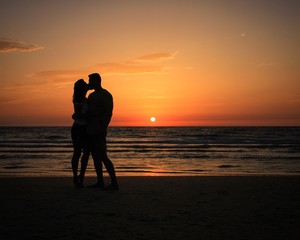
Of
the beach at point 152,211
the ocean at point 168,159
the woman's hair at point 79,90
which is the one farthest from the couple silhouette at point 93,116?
the ocean at point 168,159

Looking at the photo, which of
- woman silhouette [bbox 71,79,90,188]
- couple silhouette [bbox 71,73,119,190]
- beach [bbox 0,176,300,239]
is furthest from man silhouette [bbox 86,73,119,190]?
beach [bbox 0,176,300,239]

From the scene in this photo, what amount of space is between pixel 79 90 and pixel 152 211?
2.79 m

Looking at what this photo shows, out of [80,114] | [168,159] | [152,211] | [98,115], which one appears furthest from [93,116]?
[168,159]

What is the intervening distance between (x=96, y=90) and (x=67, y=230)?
305cm

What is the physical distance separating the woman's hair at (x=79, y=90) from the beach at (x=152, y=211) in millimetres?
1765

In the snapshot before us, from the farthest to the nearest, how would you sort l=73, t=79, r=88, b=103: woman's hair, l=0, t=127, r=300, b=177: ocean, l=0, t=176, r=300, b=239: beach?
l=0, t=127, r=300, b=177: ocean, l=73, t=79, r=88, b=103: woman's hair, l=0, t=176, r=300, b=239: beach

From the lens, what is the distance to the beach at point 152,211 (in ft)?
12.3

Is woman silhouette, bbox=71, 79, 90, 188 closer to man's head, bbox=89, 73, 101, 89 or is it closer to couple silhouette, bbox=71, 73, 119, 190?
couple silhouette, bbox=71, 73, 119, 190

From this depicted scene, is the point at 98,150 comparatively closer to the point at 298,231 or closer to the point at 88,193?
the point at 88,193

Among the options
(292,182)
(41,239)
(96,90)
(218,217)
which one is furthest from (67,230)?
(292,182)

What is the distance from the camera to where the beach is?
376cm

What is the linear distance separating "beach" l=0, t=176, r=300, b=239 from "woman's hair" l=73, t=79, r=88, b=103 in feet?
5.79

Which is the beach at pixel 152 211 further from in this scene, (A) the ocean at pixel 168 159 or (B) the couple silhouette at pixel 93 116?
(A) the ocean at pixel 168 159

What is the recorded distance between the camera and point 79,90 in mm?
6262
